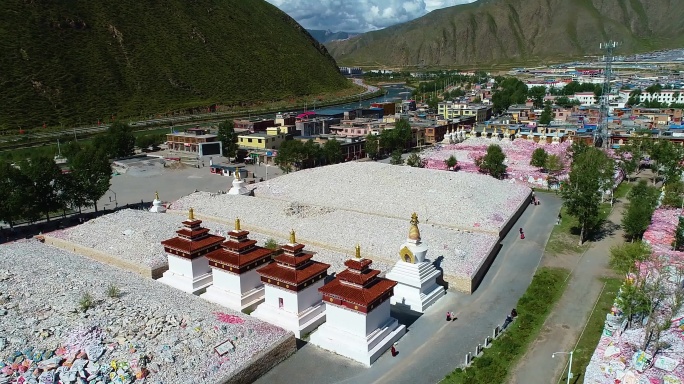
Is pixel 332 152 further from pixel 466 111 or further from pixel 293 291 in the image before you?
pixel 466 111

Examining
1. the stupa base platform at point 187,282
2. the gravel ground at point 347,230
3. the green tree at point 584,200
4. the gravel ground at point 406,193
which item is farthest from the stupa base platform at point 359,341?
the green tree at point 584,200

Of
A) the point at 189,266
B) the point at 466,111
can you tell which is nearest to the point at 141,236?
the point at 189,266

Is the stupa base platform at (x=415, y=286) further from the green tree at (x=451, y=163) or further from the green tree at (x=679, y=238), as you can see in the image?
the green tree at (x=451, y=163)

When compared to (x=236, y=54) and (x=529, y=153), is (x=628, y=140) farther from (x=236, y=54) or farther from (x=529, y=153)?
(x=236, y=54)

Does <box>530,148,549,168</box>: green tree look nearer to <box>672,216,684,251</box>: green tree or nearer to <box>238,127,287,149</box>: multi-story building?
<box>672,216,684,251</box>: green tree

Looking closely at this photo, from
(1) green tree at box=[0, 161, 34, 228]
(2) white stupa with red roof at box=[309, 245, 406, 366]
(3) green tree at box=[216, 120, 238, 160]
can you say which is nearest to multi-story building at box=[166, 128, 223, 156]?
(3) green tree at box=[216, 120, 238, 160]
